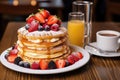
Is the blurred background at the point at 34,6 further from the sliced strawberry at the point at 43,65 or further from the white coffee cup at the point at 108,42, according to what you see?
the sliced strawberry at the point at 43,65

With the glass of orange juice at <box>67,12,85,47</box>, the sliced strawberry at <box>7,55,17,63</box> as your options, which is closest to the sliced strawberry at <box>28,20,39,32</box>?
the sliced strawberry at <box>7,55,17,63</box>

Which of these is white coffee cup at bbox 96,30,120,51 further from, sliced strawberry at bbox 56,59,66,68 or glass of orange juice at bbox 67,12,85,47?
sliced strawberry at bbox 56,59,66,68

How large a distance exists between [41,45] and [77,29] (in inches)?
13.4

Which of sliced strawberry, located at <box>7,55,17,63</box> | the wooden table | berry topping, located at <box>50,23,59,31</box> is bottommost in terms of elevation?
the wooden table

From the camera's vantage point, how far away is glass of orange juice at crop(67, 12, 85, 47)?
1.41m

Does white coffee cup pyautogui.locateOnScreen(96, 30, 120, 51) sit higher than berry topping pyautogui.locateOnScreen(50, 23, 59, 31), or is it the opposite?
berry topping pyautogui.locateOnScreen(50, 23, 59, 31)

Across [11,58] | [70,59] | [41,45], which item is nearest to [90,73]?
[70,59]

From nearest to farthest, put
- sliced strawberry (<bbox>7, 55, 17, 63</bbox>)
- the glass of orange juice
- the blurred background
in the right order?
sliced strawberry (<bbox>7, 55, 17, 63</bbox>) < the glass of orange juice < the blurred background

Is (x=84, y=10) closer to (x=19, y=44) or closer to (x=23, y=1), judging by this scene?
(x=19, y=44)

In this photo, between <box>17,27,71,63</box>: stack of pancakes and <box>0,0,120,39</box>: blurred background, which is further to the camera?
<box>0,0,120,39</box>: blurred background

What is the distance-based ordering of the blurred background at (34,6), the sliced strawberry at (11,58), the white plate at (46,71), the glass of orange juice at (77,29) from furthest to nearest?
the blurred background at (34,6) → the glass of orange juice at (77,29) → the sliced strawberry at (11,58) → the white plate at (46,71)

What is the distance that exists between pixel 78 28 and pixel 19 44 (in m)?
0.35

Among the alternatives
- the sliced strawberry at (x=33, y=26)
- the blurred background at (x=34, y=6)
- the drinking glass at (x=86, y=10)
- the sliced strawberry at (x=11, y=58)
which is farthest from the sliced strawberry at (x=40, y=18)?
the blurred background at (x=34, y=6)

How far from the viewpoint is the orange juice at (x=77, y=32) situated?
55.7 inches
